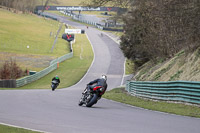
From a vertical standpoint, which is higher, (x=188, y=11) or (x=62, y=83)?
(x=188, y=11)

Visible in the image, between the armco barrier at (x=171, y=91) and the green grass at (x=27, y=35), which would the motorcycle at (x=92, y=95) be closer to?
the armco barrier at (x=171, y=91)

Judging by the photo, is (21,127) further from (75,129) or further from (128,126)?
(128,126)

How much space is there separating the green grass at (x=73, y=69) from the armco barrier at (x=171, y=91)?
78.7 feet

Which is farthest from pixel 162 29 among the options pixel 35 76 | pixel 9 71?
pixel 9 71

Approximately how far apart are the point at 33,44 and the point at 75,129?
256 feet

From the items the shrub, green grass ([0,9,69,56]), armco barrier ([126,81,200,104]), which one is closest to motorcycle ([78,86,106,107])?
armco barrier ([126,81,200,104])

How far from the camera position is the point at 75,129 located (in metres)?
9.58

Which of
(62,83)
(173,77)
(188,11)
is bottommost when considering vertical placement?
(62,83)

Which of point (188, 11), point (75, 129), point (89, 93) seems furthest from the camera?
point (188, 11)

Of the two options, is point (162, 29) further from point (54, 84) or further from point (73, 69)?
point (73, 69)

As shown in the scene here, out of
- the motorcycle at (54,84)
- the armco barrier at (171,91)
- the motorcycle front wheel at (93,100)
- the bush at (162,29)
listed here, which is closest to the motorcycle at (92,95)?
the motorcycle front wheel at (93,100)

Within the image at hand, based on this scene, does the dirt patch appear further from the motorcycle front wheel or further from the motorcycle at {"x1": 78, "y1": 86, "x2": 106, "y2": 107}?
the motorcycle front wheel

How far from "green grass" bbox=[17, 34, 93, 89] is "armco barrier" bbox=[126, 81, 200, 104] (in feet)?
78.7

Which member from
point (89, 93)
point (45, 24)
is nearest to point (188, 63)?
point (89, 93)
